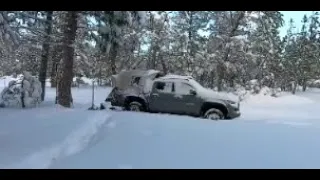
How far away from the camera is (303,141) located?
26.7 feet

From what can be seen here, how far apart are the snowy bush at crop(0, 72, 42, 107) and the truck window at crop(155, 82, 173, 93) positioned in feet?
13.7

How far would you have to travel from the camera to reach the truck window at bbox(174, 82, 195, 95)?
592 inches

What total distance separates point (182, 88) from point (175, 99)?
46 centimetres

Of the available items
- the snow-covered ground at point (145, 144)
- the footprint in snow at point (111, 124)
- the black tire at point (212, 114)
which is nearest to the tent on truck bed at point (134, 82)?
the black tire at point (212, 114)

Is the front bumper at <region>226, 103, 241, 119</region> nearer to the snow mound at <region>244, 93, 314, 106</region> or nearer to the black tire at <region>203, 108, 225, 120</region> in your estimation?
the black tire at <region>203, 108, 225, 120</region>

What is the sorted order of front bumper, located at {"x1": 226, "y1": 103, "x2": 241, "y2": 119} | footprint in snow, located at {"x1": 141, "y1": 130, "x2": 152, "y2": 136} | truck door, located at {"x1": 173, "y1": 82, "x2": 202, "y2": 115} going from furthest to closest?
truck door, located at {"x1": 173, "y1": 82, "x2": 202, "y2": 115}
front bumper, located at {"x1": 226, "y1": 103, "x2": 241, "y2": 119}
footprint in snow, located at {"x1": 141, "y1": 130, "x2": 152, "y2": 136}

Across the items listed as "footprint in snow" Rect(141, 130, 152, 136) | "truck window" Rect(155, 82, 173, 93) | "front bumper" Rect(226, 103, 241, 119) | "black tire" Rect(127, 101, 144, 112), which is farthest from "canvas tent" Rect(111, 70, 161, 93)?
"footprint in snow" Rect(141, 130, 152, 136)

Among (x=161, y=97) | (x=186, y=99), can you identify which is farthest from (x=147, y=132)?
(x=161, y=97)

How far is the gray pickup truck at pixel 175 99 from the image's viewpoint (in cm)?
1438

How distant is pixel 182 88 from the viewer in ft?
49.8

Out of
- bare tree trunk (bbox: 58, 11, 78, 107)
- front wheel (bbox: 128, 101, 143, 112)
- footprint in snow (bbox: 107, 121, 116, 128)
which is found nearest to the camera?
footprint in snow (bbox: 107, 121, 116, 128)

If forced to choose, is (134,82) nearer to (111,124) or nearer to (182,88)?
(182,88)

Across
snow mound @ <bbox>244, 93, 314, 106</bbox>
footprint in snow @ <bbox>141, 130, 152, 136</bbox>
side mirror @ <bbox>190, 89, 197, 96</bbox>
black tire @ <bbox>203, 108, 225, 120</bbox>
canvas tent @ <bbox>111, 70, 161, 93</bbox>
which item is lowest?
snow mound @ <bbox>244, 93, 314, 106</bbox>
